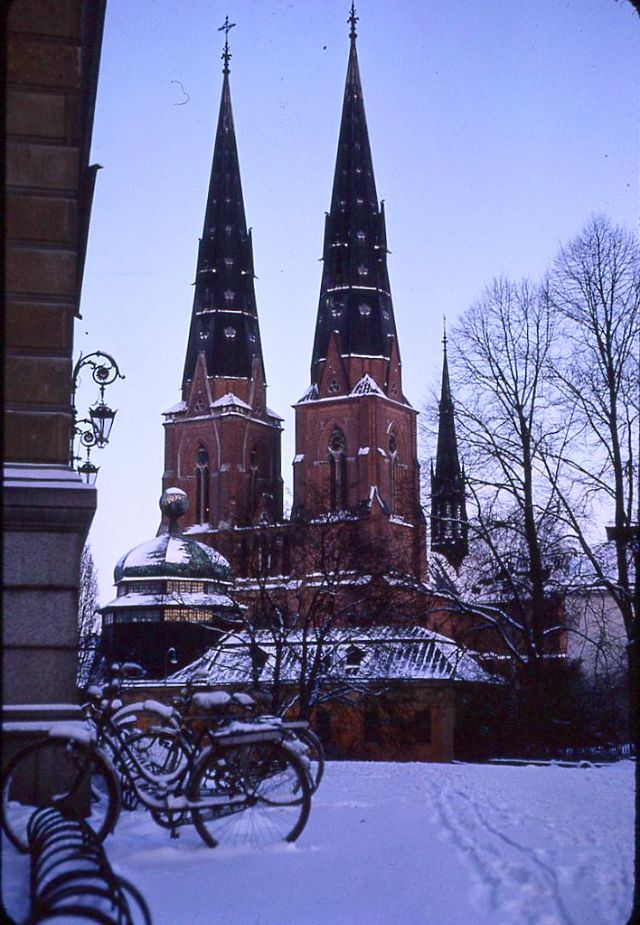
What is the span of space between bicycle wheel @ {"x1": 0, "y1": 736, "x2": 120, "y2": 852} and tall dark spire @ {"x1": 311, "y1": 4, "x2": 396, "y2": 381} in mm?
74749

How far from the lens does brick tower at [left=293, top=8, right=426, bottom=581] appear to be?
263 ft

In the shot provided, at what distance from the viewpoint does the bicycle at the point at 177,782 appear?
689cm

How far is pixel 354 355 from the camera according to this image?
8269cm

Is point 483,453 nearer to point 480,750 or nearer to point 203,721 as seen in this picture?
point 480,750

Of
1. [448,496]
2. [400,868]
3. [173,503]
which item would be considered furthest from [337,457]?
[400,868]

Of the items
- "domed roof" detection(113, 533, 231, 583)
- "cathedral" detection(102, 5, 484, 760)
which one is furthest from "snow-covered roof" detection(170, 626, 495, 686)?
"domed roof" detection(113, 533, 231, 583)

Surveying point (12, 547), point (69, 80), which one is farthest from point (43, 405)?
point (69, 80)

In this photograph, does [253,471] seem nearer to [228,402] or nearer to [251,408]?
[251,408]

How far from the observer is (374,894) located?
234 inches

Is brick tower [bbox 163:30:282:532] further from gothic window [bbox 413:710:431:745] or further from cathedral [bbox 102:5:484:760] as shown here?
gothic window [bbox 413:710:431:745]

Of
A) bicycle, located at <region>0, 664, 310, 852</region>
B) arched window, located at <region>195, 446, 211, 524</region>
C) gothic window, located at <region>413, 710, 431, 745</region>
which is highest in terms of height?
arched window, located at <region>195, 446, 211, 524</region>

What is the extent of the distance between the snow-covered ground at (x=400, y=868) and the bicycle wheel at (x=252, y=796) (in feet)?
0.49

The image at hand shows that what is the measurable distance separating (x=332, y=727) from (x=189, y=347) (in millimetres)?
50424

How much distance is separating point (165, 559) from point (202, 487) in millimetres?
30560
